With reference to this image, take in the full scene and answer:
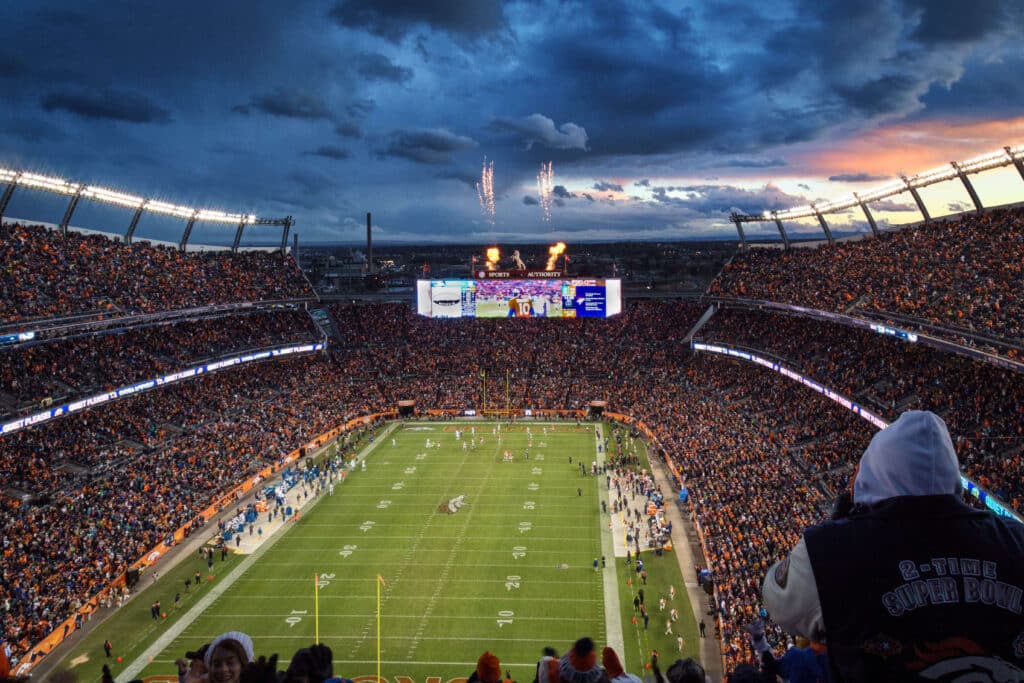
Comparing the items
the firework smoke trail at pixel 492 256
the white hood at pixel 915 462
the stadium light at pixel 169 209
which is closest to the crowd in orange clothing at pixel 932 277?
the white hood at pixel 915 462

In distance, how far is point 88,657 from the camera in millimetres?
19516

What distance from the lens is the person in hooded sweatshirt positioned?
6.73 ft

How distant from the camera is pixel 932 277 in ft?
115

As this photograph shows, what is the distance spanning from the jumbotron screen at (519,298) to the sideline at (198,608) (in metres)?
29.1

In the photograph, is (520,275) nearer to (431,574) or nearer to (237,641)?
Answer: (431,574)

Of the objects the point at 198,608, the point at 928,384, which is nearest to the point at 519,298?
the point at 928,384

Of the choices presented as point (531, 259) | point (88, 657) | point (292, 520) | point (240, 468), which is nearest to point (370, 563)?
point (292, 520)

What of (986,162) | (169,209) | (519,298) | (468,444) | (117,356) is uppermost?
(169,209)

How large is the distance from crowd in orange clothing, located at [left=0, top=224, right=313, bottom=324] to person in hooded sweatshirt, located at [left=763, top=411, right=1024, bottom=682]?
1547 inches

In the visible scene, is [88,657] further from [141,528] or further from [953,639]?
[953,639]

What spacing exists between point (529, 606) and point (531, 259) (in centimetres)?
5562

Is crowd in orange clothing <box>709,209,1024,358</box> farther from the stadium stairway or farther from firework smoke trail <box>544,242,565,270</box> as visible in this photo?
firework smoke trail <box>544,242,565,270</box>

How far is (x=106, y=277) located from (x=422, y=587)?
32248 millimetres

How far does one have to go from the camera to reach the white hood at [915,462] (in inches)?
85.4
